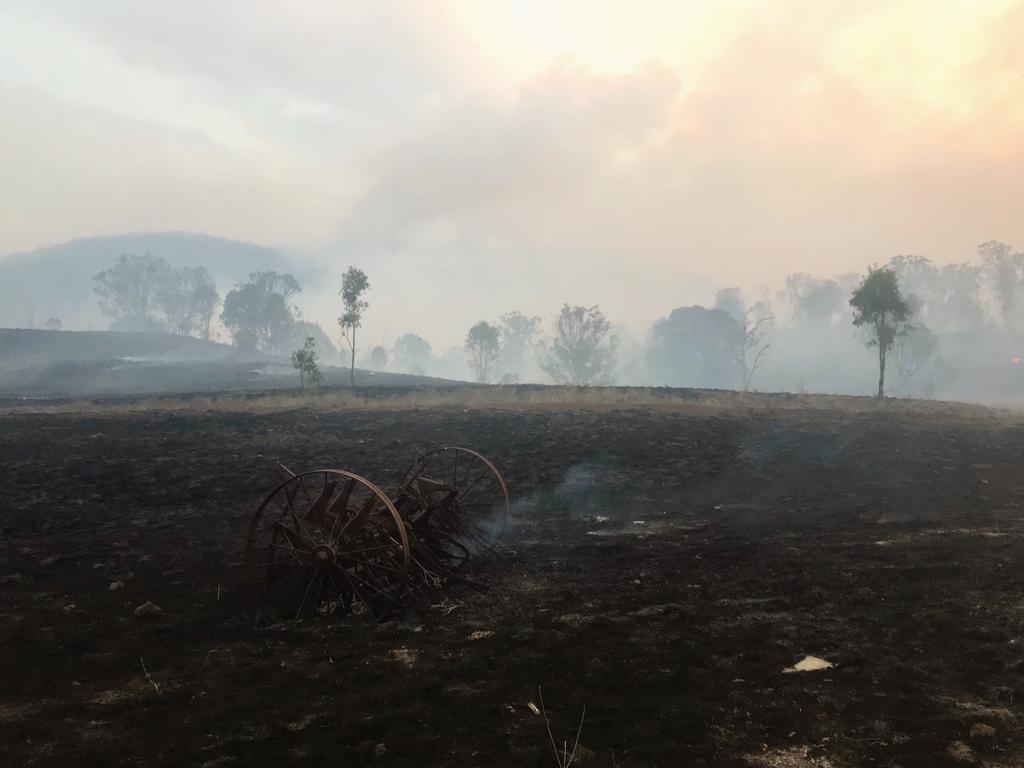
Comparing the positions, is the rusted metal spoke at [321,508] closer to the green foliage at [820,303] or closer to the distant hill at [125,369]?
the distant hill at [125,369]

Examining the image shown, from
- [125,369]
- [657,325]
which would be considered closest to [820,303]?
[657,325]

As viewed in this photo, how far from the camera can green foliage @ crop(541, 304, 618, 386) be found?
101438 millimetres

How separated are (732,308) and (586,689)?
191 meters

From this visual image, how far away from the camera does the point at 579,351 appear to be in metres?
101

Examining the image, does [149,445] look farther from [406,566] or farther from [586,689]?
[586,689]

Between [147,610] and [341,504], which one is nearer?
[147,610]

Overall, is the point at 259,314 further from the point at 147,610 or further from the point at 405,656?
the point at 405,656

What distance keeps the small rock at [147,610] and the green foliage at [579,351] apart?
9097 cm

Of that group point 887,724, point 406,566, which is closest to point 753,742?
point 887,724

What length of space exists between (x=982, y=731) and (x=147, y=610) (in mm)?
10938

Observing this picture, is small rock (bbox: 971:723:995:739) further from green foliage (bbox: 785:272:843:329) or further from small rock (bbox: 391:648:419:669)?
green foliage (bbox: 785:272:843:329)

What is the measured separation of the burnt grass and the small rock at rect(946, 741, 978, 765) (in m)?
0.02

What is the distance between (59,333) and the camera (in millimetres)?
90062

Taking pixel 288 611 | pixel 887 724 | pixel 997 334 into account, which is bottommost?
pixel 288 611
